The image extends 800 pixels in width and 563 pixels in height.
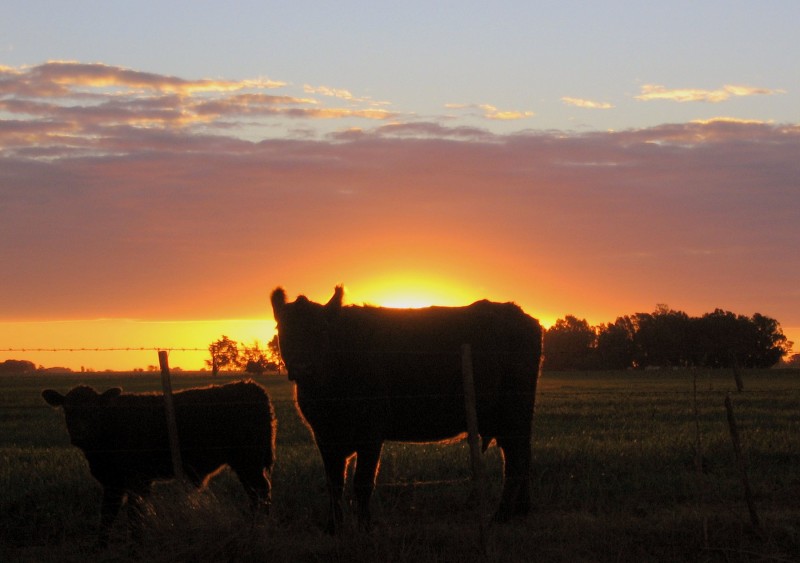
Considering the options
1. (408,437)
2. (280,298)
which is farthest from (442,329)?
(280,298)

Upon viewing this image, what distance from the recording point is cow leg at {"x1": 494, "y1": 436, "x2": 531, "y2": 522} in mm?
11289

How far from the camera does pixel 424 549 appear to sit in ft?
29.2

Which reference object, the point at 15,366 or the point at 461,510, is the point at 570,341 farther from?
the point at 461,510

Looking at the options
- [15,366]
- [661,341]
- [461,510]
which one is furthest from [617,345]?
[461,510]

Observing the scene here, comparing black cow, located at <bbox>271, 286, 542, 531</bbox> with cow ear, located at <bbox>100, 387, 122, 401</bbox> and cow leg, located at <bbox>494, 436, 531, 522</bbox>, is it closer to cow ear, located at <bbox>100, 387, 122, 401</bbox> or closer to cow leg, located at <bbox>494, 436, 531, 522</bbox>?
cow leg, located at <bbox>494, 436, 531, 522</bbox>

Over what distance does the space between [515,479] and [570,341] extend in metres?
121

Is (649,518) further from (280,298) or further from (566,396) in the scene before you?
(566,396)

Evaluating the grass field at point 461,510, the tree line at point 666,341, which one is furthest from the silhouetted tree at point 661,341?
the grass field at point 461,510

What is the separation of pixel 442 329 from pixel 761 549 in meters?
4.58

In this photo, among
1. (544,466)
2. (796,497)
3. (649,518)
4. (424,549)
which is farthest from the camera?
(544,466)

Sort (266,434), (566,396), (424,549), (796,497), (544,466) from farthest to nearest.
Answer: (566,396) → (544,466) → (796,497) → (266,434) → (424,549)

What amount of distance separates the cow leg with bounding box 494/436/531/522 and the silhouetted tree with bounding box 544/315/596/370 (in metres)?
92.2

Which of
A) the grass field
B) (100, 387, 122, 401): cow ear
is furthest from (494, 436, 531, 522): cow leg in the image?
(100, 387, 122, 401): cow ear

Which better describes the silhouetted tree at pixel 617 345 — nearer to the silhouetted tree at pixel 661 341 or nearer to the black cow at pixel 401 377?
the silhouetted tree at pixel 661 341
